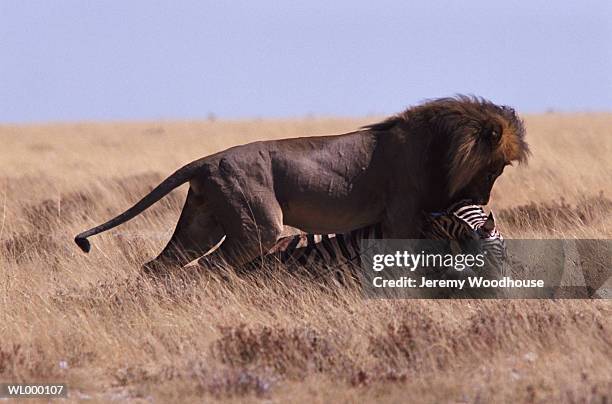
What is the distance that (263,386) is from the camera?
21.6ft

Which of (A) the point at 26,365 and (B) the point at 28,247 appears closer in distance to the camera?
(A) the point at 26,365

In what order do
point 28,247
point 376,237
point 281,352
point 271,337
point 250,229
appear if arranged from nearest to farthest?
1. point 281,352
2. point 271,337
3. point 250,229
4. point 376,237
5. point 28,247

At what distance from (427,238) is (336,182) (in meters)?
0.87

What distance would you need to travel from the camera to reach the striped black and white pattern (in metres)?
9.18

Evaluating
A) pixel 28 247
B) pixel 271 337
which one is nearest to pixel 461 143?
pixel 271 337

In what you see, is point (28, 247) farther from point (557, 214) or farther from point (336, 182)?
point (557, 214)

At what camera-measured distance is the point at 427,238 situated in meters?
9.24

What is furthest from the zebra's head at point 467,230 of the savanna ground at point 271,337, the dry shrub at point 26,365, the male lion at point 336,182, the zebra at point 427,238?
the dry shrub at point 26,365

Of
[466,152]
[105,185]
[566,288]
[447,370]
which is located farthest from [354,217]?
[105,185]

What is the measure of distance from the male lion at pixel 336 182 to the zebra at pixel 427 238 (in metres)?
0.13

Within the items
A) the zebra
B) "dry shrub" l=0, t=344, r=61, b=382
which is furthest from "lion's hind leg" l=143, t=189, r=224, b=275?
"dry shrub" l=0, t=344, r=61, b=382

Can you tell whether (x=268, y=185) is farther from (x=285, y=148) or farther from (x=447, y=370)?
(x=447, y=370)

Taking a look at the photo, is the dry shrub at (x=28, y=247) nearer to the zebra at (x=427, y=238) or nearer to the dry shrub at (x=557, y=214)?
the zebra at (x=427, y=238)

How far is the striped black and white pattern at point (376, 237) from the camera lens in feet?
30.1
